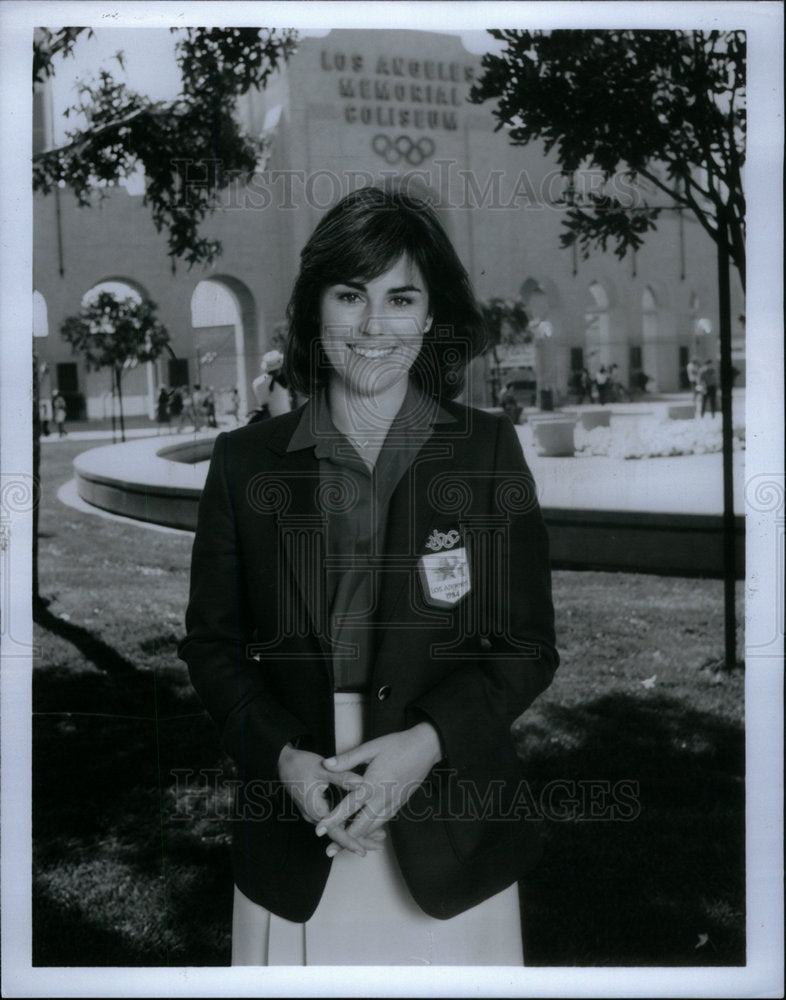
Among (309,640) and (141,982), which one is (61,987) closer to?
(141,982)

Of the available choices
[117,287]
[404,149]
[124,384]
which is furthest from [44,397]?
[404,149]

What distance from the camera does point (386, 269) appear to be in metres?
2.09

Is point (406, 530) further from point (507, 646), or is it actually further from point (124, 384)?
point (124, 384)

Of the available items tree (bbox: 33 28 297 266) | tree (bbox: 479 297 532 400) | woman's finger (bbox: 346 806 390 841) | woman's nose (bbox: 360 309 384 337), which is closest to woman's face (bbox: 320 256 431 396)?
woman's nose (bbox: 360 309 384 337)

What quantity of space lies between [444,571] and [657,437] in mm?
767

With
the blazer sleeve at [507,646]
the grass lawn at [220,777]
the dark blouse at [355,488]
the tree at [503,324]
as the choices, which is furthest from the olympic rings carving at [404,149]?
the grass lawn at [220,777]

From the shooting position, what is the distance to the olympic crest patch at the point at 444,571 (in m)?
2.13

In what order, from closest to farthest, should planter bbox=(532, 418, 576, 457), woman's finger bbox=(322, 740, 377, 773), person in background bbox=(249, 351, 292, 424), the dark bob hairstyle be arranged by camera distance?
woman's finger bbox=(322, 740, 377, 773) → the dark bob hairstyle → person in background bbox=(249, 351, 292, 424) → planter bbox=(532, 418, 576, 457)

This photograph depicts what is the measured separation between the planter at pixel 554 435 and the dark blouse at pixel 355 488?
0.42m

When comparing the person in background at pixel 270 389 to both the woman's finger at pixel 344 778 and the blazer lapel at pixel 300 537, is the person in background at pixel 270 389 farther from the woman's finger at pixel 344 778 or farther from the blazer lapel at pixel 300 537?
the woman's finger at pixel 344 778

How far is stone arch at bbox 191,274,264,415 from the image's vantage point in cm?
244

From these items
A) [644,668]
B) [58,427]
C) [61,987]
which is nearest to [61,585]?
[58,427]

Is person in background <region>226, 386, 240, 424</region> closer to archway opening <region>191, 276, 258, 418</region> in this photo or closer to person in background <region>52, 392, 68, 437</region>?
archway opening <region>191, 276, 258, 418</region>

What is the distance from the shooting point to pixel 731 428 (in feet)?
8.34
